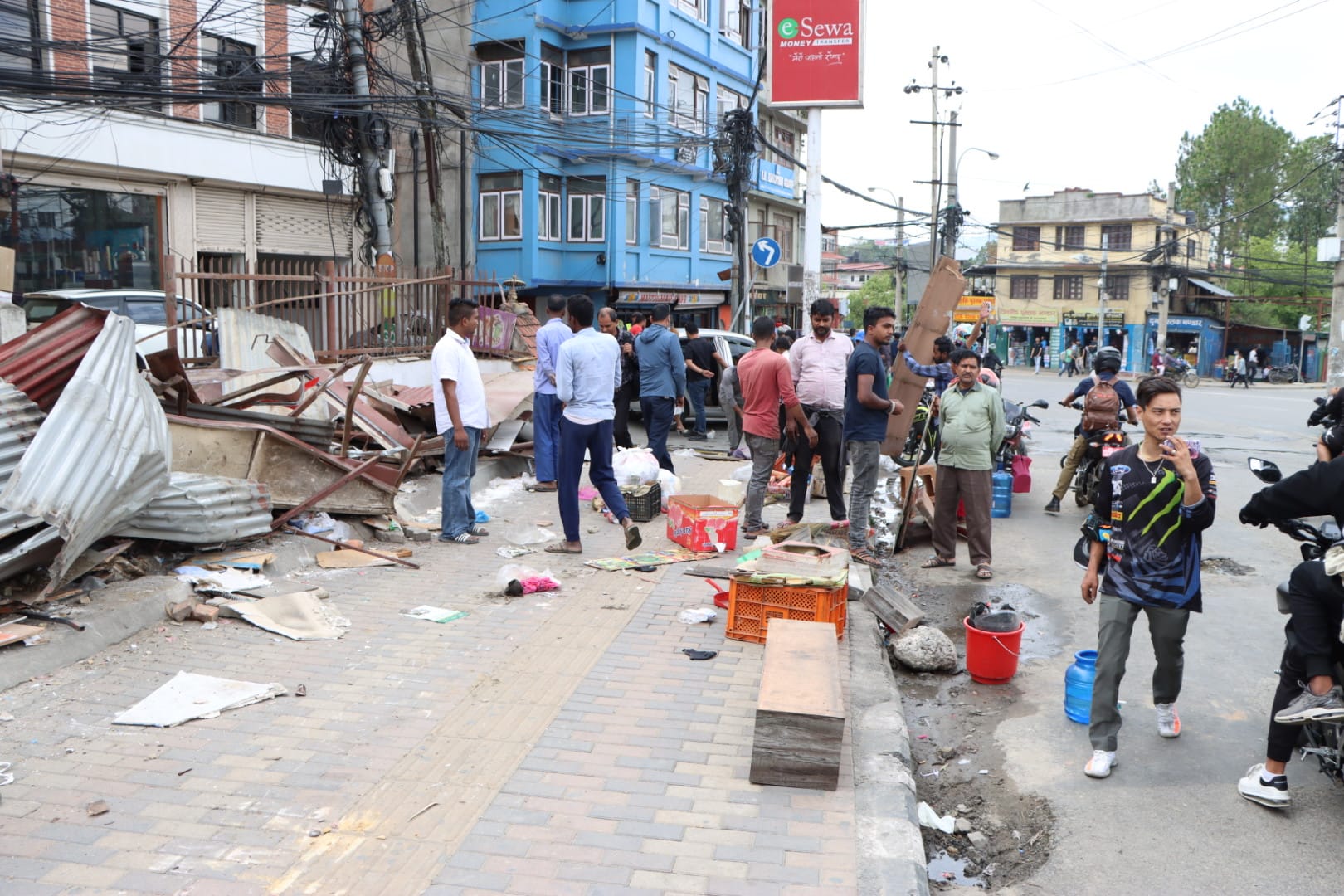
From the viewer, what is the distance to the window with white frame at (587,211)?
2780 centimetres

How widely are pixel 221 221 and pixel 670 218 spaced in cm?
1352

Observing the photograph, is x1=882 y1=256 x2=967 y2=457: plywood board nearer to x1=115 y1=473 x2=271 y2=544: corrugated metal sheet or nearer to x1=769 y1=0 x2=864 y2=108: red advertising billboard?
x1=769 y1=0 x2=864 y2=108: red advertising billboard

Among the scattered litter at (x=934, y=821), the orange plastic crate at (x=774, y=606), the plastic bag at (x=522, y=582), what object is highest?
the orange plastic crate at (x=774, y=606)

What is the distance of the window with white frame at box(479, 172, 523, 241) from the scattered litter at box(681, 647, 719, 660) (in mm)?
22974

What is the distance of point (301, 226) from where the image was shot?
23141 mm

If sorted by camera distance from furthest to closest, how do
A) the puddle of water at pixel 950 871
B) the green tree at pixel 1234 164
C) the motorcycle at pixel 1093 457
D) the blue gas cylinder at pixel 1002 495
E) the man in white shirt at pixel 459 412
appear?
the green tree at pixel 1234 164 < the blue gas cylinder at pixel 1002 495 < the motorcycle at pixel 1093 457 < the man in white shirt at pixel 459 412 < the puddle of water at pixel 950 871

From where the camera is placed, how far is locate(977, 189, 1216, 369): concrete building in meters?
55.5

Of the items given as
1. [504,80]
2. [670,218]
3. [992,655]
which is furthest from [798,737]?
[670,218]

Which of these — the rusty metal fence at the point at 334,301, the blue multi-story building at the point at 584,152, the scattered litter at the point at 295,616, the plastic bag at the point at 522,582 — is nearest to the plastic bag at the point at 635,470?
the plastic bag at the point at 522,582

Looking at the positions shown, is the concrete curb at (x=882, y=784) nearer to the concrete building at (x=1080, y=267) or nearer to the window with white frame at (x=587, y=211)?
the window with white frame at (x=587, y=211)

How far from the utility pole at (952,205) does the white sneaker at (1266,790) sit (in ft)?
97.4

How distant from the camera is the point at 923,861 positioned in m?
3.55

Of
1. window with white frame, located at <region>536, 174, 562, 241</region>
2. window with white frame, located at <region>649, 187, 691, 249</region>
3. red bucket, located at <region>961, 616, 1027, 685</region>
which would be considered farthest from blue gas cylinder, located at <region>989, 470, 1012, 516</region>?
window with white frame, located at <region>649, 187, 691, 249</region>

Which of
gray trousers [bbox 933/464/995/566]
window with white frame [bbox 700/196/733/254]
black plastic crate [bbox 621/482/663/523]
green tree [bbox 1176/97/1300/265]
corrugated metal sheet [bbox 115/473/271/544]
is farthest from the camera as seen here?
green tree [bbox 1176/97/1300/265]
